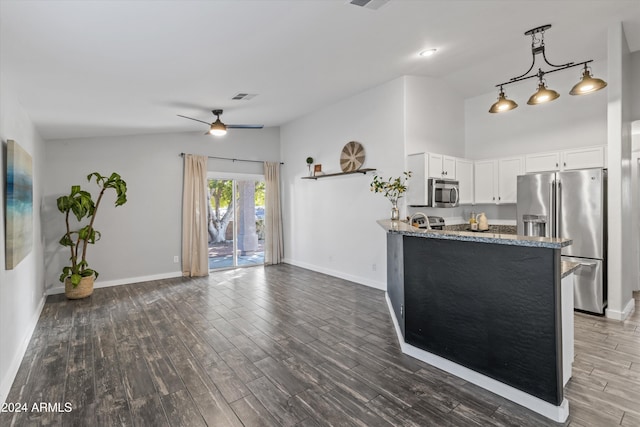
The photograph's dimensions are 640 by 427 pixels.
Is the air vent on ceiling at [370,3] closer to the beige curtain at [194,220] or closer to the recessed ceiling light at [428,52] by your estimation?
the recessed ceiling light at [428,52]

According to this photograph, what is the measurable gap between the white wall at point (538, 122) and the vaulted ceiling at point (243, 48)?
53 cm

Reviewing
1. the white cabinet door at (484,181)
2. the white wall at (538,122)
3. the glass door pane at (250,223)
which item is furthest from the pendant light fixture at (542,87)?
the glass door pane at (250,223)

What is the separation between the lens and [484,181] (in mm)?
5609

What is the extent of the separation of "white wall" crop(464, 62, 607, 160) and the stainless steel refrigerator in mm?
1084

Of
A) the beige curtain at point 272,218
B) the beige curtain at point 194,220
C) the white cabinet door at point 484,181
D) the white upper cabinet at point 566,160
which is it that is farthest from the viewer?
the beige curtain at point 272,218

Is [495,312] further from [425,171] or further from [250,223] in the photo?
[250,223]

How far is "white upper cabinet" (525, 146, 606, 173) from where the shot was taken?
14.5 ft

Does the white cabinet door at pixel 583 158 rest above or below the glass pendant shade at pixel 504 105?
below

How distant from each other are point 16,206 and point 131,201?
3.31 m

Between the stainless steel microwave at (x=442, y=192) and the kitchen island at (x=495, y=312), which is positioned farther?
the stainless steel microwave at (x=442, y=192)

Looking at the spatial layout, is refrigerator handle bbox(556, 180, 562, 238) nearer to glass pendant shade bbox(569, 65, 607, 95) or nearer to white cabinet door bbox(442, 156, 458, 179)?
white cabinet door bbox(442, 156, 458, 179)

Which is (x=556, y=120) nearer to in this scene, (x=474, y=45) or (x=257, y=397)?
(x=474, y=45)

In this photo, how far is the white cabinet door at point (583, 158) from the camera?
4.39m

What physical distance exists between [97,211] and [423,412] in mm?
6088
